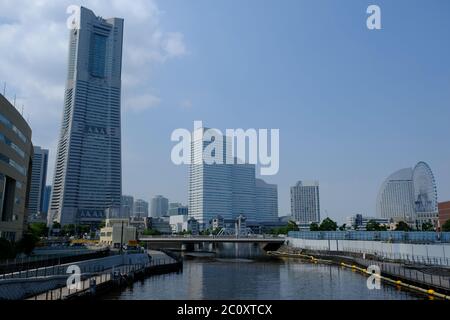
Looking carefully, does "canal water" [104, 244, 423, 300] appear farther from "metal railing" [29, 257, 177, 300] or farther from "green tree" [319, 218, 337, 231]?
"green tree" [319, 218, 337, 231]

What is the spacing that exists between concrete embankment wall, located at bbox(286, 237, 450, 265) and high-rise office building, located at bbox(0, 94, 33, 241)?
227ft

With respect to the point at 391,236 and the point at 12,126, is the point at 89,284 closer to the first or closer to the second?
the point at 12,126

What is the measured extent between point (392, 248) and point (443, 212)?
462ft

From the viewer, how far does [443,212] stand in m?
195

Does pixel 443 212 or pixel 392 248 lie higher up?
pixel 443 212

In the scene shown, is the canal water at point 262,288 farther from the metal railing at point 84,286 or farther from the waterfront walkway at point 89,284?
the metal railing at point 84,286

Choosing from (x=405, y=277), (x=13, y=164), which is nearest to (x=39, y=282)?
(x=13, y=164)

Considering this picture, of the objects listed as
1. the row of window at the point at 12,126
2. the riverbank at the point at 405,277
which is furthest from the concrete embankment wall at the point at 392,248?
the row of window at the point at 12,126

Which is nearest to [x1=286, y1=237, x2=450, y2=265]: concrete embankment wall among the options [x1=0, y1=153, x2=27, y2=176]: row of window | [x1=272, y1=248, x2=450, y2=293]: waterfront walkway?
[x1=272, y1=248, x2=450, y2=293]: waterfront walkway

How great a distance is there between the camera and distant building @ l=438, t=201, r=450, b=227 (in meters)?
191
